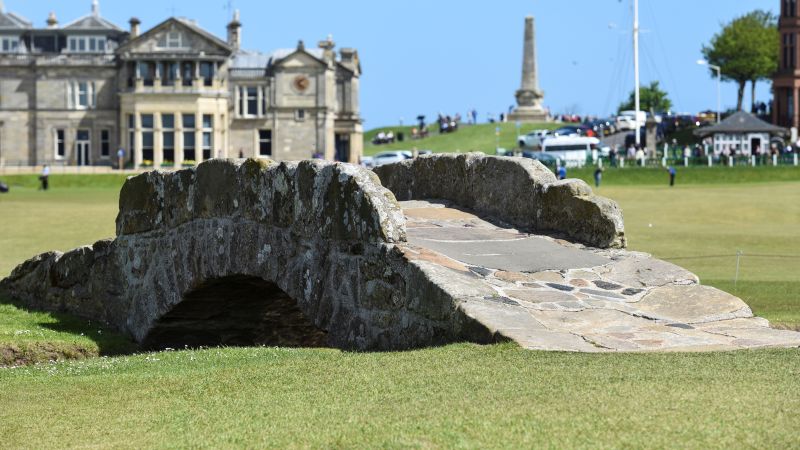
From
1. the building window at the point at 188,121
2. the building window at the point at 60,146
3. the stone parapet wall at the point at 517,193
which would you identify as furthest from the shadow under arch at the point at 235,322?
the building window at the point at 60,146

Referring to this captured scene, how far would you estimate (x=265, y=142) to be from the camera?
A: 10706 centimetres

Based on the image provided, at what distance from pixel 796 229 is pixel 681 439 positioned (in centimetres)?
3497

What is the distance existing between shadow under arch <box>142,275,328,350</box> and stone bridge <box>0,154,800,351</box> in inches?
1.0

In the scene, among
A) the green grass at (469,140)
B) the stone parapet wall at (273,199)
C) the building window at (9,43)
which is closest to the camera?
the stone parapet wall at (273,199)

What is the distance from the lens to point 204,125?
104688 mm

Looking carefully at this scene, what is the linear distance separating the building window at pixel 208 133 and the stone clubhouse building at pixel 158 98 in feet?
0.24

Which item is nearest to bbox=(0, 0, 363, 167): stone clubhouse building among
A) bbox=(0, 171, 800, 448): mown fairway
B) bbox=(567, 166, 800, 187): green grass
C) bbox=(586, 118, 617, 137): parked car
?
bbox=(586, 118, 617, 137): parked car

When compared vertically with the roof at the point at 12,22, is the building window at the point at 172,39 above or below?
below

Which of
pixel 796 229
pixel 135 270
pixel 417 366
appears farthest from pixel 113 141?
pixel 417 366

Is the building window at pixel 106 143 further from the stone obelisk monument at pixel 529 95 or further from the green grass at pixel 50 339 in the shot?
the green grass at pixel 50 339

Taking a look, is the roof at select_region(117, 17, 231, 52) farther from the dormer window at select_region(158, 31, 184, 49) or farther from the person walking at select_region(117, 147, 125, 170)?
the person walking at select_region(117, 147, 125, 170)

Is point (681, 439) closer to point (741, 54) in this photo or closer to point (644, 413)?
point (644, 413)

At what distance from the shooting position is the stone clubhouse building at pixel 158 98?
10394cm

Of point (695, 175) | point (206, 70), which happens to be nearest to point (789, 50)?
point (695, 175)
